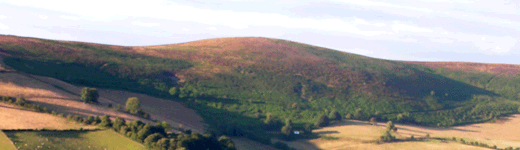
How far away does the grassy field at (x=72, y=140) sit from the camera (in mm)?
44647

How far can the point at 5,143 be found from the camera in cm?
4322

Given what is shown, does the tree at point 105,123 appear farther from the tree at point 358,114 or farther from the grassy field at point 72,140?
the tree at point 358,114

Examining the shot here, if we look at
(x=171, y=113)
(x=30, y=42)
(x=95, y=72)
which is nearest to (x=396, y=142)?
(x=171, y=113)

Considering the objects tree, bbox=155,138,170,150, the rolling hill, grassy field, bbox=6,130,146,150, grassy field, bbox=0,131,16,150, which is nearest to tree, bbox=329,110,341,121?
the rolling hill

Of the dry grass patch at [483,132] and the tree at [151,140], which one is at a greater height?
the tree at [151,140]

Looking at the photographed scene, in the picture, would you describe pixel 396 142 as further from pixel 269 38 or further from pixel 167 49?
pixel 269 38

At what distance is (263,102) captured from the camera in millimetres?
96562

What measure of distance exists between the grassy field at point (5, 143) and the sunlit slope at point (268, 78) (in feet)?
126

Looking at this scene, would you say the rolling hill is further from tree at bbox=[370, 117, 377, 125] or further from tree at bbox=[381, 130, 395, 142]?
tree at bbox=[381, 130, 395, 142]

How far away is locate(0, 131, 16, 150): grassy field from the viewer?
4201 cm

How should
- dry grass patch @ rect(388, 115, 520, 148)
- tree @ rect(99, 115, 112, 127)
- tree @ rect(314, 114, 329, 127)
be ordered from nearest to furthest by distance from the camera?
tree @ rect(99, 115, 112, 127) < dry grass patch @ rect(388, 115, 520, 148) < tree @ rect(314, 114, 329, 127)

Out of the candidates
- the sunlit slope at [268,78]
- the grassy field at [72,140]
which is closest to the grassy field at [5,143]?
the grassy field at [72,140]

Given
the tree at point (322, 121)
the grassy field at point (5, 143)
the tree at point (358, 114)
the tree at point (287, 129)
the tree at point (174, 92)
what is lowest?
the tree at point (287, 129)

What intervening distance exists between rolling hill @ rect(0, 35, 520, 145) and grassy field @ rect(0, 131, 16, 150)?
122ft
